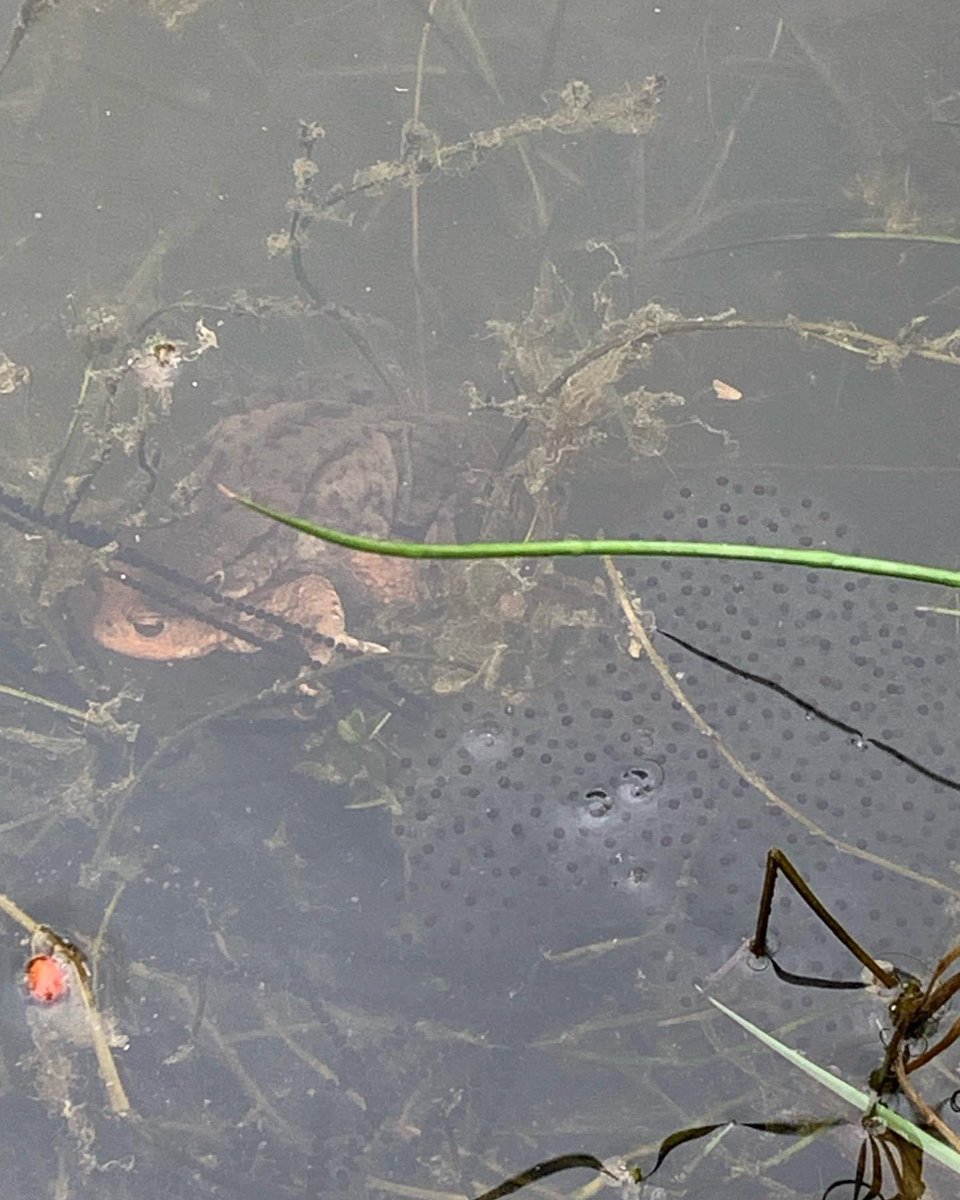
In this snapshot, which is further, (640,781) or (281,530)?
(281,530)

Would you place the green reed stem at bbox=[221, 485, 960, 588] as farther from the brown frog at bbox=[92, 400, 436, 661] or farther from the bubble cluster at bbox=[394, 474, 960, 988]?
the brown frog at bbox=[92, 400, 436, 661]

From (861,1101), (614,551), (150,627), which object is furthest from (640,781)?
(150,627)

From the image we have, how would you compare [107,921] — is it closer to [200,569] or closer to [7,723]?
[7,723]

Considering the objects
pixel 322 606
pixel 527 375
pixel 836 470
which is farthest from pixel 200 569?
pixel 836 470

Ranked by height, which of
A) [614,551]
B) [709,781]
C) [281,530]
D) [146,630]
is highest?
[614,551]

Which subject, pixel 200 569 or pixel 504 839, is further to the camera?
pixel 200 569

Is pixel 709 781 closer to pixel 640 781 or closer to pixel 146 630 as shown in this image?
pixel 640 781

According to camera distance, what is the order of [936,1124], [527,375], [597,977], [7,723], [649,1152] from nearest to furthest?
A: [936,1124] → [649,1152] → [597,977] → [7,723] → [527,375]

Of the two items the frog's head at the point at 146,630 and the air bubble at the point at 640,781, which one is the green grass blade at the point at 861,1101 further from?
the frog's head at the point at 146,630
